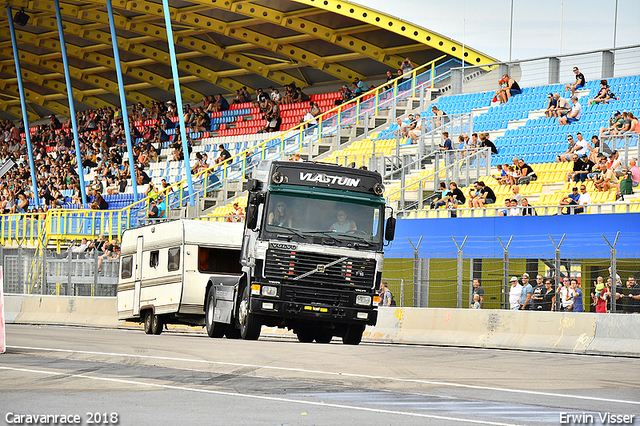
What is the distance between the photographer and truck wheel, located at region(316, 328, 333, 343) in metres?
20.5

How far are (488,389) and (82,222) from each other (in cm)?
2725

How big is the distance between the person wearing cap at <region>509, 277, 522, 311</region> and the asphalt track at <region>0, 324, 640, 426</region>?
9.07 ft

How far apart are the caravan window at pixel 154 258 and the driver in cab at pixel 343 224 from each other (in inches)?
221

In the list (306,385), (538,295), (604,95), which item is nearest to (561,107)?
(604,95)

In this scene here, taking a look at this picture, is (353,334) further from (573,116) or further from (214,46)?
(214,46)

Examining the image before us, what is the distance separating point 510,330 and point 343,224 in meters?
3.58

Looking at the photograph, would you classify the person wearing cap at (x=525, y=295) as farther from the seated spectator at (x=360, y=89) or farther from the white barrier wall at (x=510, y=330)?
the seated spectator at (x=360, y=89)

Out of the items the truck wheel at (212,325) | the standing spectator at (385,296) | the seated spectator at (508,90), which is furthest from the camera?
the seated spectator at (508,90)

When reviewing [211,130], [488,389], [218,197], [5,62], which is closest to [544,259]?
[488,389]

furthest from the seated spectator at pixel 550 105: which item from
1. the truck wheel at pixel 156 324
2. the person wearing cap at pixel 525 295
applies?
the truck wheel at pixel 156 324

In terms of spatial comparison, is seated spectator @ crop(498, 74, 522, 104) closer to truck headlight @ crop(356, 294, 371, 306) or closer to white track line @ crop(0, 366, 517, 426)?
truck headlight @ crop(356, 294, 371, 306)

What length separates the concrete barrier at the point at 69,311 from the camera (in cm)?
2678

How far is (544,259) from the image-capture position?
1962 centimetres

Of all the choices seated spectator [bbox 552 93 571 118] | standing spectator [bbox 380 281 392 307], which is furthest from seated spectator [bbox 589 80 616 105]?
standing spectator [bbox 380 281 392 307]
